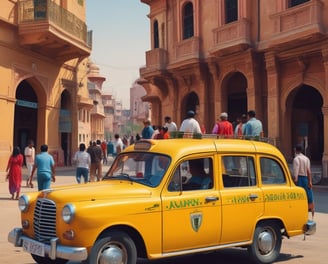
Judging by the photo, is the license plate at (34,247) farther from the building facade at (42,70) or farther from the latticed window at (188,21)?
the latticed window at (188,21)

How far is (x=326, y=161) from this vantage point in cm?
1689

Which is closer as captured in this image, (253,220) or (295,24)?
(253,220)

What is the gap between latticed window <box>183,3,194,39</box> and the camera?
23.4 metres

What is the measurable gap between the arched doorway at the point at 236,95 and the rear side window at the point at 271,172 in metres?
15.1

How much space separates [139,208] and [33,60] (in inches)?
742

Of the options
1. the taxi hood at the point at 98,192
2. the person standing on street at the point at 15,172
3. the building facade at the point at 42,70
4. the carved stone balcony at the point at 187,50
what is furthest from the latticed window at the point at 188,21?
the taxi hood at the point at 98,192

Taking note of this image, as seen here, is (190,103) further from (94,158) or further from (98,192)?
(98,192)

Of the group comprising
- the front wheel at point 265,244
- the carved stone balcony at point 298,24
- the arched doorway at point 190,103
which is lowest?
the front wheel at point 265,244

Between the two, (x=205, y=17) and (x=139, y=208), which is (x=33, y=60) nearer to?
(x=205, y=17)

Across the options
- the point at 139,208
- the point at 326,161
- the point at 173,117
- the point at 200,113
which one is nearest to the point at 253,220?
the point at 139,208

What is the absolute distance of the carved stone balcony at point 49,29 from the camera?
67.5 ft

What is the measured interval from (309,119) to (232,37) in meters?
5.71

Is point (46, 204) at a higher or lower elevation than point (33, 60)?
lower

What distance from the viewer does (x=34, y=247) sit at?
5281 millimetres
